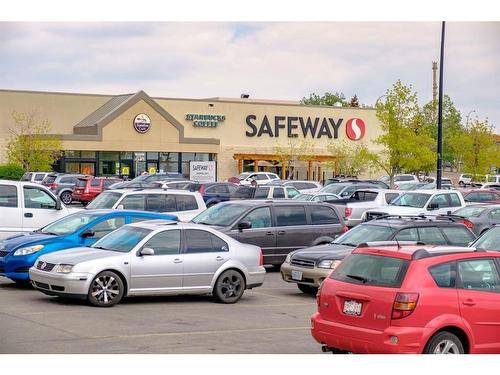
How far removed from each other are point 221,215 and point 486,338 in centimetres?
1190

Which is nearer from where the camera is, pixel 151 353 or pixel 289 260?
pixel 151 353

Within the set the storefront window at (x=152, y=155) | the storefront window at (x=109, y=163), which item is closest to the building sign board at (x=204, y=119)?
the storefront window at (x=152, y=155)

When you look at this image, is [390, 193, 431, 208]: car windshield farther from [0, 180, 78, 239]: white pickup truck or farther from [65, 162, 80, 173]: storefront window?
[65, 162, 80, 173]: storefront window

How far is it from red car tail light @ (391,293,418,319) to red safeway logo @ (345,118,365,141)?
69512 mm

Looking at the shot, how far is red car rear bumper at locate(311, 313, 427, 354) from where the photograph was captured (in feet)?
32.6

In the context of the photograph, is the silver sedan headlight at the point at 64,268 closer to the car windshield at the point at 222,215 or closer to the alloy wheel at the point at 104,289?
the alloy wheel at the point at 104,289

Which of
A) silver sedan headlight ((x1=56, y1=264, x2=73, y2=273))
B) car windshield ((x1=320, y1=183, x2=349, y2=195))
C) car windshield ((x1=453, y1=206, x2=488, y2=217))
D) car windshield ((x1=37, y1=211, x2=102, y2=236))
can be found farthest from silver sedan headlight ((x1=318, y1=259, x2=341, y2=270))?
car windshield ((x1=320, y1=183, x2=349, y2=195))

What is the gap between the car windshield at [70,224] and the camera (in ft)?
62.3

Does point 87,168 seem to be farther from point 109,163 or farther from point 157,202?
point 157,202

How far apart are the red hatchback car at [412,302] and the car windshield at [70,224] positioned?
8.93 meters

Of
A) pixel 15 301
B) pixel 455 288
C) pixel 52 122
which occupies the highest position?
pixel 52 122

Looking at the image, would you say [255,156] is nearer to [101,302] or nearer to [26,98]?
[26,98]

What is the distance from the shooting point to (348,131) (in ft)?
260

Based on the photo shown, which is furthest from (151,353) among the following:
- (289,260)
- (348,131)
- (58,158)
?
(348,131)
